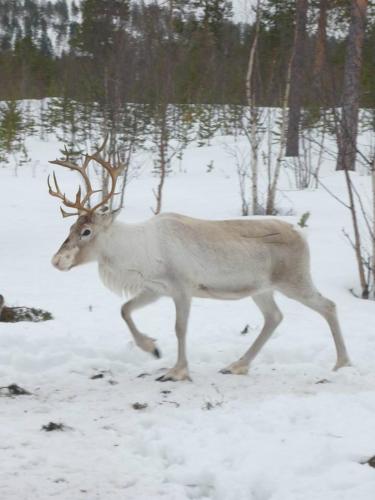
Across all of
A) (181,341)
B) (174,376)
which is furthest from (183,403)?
(181,341)

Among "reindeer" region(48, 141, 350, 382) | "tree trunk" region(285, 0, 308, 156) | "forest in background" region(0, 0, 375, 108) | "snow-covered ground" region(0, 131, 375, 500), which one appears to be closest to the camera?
"snow-covered ground" region(0, 131, 375, 500)

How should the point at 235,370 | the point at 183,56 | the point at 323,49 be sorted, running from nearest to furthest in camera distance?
the point at 235,370, the point at 323,49, the point at 183,56

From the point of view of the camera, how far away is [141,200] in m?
14.4

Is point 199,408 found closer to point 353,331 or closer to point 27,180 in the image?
point 353,331

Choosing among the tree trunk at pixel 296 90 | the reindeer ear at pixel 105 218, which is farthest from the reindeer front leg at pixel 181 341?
the tree trunk at pixel 296 90

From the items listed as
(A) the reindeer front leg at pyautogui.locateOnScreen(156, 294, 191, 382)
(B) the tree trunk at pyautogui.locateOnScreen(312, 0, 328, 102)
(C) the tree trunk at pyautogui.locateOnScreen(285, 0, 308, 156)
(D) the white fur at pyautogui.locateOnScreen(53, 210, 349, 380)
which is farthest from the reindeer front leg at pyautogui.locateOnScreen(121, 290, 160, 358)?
(C) the tree trunk at pyautogui.locateOnScreen(285, 0, 308, 156)

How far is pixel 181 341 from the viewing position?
539 centimetres

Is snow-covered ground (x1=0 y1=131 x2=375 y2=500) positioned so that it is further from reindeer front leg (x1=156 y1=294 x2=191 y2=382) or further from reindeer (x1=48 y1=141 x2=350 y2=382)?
reindeer (x1=48 y1=141 x2=350 y2=382)

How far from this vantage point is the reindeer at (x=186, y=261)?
5.40 meters

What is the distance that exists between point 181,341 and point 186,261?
0.60 m

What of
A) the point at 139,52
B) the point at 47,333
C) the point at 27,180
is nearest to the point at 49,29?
the point at 27,180

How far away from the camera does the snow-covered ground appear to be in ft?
11.1

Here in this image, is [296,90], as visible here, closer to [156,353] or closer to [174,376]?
[156,353]

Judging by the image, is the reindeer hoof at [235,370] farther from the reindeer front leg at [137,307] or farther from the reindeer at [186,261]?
the reindeer front leg at [137,307]
